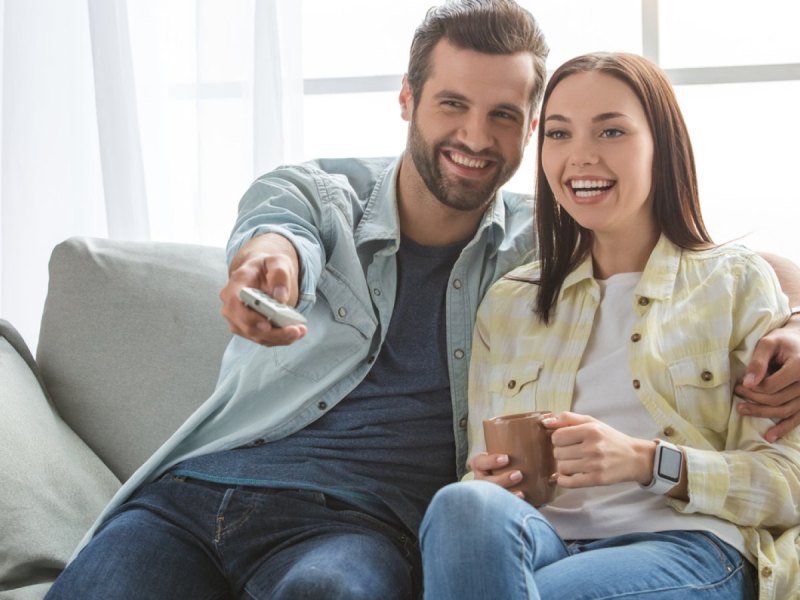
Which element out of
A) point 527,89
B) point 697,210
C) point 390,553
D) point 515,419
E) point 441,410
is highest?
point 527,89

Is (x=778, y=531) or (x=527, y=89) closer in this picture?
(x=778, y=531)

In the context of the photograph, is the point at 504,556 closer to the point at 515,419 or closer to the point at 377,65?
the point at 515,419

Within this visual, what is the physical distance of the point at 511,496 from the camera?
1289 mm

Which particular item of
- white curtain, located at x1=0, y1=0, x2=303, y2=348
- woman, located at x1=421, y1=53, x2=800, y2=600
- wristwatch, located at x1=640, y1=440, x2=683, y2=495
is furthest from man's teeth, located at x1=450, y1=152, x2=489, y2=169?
white curtain, located at x1=0, y1=0, x2=303, y2=348

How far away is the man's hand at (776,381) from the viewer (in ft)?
4.60

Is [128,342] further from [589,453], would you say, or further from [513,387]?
[589,453]

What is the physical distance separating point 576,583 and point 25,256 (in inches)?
78.8

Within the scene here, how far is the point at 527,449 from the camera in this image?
4.36ft

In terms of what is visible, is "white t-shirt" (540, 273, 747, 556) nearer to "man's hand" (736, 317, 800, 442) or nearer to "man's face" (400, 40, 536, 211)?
"man's hand" (736, 317, 800, 442)

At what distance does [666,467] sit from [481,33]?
826 millimetres

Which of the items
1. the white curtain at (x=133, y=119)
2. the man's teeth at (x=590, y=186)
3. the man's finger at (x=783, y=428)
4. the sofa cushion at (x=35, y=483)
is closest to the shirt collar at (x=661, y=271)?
the man's teeth at (x=590, y=186)

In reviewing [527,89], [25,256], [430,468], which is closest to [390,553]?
[430,468]

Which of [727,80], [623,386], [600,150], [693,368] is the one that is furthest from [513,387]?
[727,80]

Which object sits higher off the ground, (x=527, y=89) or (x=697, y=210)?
(x=527, y=89)
